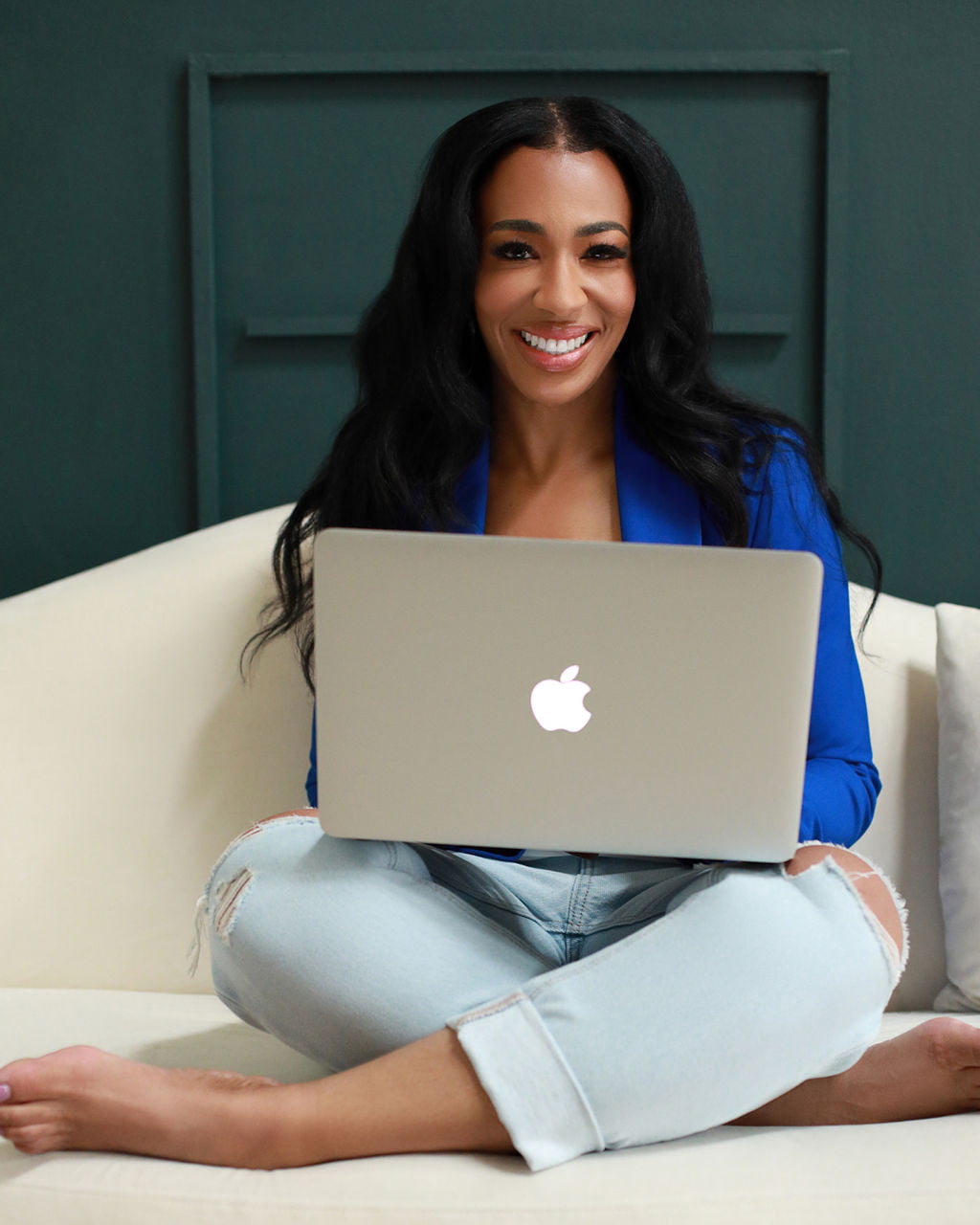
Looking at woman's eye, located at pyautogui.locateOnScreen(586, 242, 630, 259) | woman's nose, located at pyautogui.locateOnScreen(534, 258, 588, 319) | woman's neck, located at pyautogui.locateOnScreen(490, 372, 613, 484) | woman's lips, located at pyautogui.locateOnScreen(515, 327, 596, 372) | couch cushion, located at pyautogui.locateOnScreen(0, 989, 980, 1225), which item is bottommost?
couch cushion, located at pyautogui.locateOnScreen(0, 989, 980, 1225)

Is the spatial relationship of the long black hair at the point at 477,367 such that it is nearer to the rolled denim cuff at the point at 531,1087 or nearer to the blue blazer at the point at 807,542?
the blue blazer at the point at 807,542

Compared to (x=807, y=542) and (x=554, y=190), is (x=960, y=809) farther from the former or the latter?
(x=554, y=190)

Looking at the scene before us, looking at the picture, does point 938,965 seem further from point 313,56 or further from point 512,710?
point 313,56

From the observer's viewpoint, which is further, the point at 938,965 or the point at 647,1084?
the point at 938,965

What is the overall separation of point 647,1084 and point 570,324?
854 millimetres

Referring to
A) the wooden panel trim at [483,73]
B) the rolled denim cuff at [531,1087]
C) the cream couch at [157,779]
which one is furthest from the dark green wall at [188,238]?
the rolled denim cuff at [531,1087]

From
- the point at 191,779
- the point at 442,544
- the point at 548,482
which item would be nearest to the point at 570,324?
the point at 548,482

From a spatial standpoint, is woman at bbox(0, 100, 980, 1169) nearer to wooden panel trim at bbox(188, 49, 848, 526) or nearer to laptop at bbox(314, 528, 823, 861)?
laptop at bbox(314, 528, 823, 861)

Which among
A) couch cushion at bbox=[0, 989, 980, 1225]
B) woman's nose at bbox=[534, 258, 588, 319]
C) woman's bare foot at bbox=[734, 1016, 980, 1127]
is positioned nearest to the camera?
couch cushion at bbox=[0, 989, 980, 1225]

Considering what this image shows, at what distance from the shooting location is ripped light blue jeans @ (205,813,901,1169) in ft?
3.65

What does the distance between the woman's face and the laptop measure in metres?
0.57

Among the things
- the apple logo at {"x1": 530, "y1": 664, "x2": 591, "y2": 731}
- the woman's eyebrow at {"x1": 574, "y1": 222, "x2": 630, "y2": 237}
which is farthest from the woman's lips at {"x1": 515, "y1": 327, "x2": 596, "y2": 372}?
the apple logo at {"x1": 530, "y1": 664, "x2": 591, "y2": 731}

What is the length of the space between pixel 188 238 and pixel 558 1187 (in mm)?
1667

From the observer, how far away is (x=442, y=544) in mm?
1071
